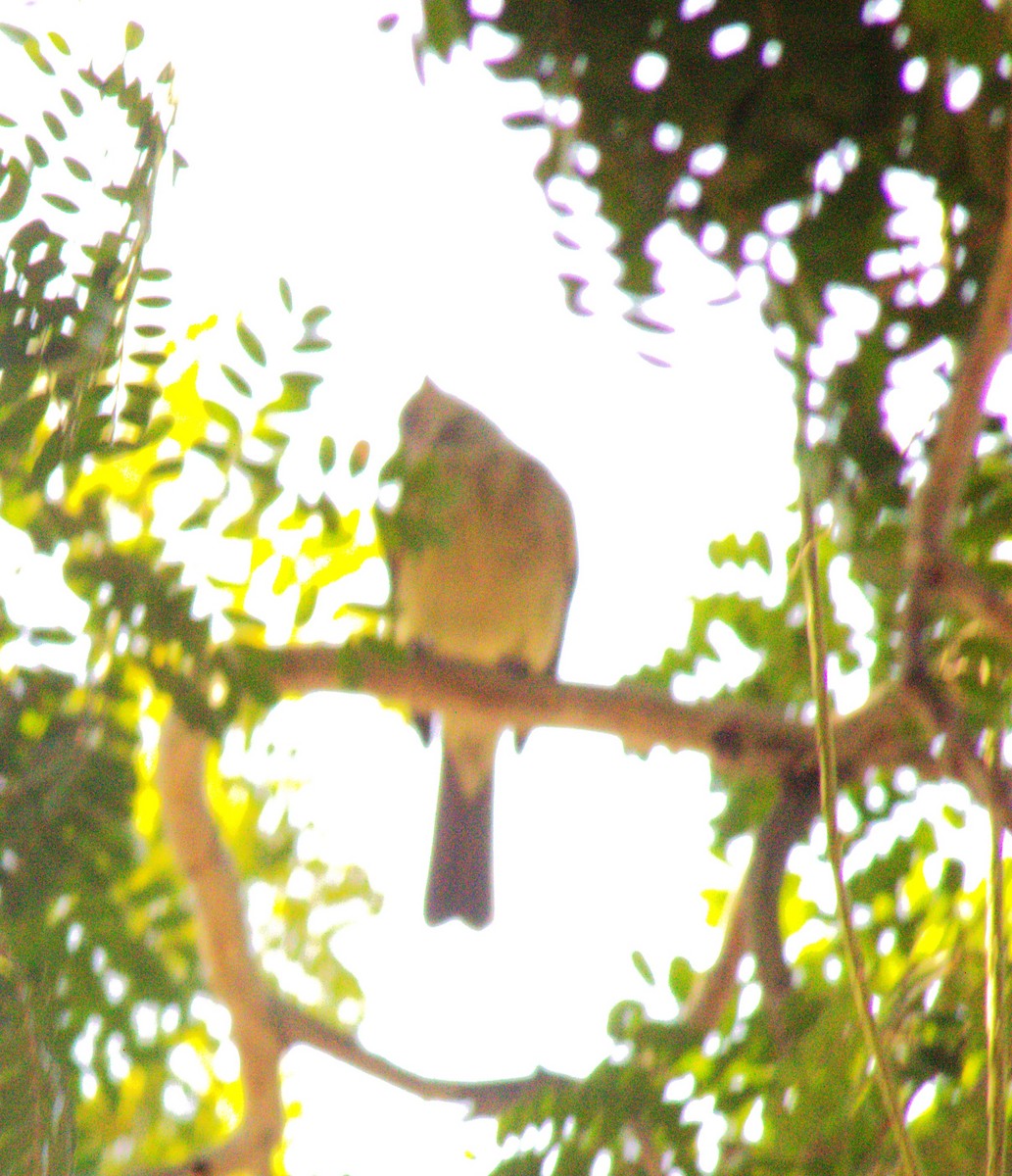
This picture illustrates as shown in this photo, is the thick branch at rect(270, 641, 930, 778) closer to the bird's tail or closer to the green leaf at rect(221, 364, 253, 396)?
the green leaf at rect(221, 364, 253, 396)

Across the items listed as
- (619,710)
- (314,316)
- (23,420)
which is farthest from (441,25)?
(619,710)

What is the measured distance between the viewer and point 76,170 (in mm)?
1477

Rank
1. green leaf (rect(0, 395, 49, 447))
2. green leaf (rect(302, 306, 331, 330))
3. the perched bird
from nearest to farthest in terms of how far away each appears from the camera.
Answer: green leaf (rect(0, 395, 49, 447))
green leaf (rect(302, 306, 331, 330))
the perched bird

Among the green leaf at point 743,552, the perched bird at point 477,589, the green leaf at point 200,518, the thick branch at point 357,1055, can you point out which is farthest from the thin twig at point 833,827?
the perched bird at point 477,589

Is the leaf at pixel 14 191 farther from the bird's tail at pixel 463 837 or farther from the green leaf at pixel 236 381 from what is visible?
the bird's tail at pixel 463 837

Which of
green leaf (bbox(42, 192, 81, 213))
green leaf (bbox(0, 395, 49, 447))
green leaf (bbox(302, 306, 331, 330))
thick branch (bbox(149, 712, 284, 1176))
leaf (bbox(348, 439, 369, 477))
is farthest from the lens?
thick branch (bbox(149, 712, 284, 1176))

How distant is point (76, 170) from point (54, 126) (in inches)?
3.3

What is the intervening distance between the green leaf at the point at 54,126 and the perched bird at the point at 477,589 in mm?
2634

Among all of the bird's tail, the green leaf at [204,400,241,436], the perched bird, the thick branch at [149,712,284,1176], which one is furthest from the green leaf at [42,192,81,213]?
the bird's tail

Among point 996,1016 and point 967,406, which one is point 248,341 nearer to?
point 967,406

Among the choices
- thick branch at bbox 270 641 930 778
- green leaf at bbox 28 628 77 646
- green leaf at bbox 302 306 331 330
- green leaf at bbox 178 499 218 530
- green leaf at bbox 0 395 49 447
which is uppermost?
green leaf at bbox 302 306 331 330

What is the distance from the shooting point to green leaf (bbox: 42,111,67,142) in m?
1.51

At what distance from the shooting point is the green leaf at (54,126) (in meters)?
1.51

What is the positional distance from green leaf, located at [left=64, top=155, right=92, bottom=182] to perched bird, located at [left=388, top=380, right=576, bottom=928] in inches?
105
